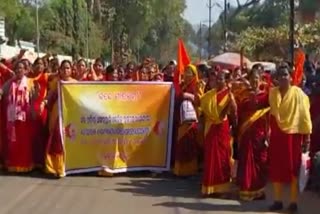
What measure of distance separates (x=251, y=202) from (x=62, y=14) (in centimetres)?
6097

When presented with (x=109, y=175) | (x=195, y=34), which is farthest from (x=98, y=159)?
(x=195, y=34)

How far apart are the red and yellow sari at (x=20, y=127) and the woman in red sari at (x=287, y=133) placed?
4339mm

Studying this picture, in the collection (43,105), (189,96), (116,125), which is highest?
(189,96)

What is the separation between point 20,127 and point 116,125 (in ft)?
A: 4.97

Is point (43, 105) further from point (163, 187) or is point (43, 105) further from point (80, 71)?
point (163, 187)

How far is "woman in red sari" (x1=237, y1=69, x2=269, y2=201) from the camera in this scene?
10180 mm

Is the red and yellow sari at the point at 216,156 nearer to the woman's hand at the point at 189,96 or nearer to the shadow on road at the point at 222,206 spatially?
the shadow on road at the point at 222,206

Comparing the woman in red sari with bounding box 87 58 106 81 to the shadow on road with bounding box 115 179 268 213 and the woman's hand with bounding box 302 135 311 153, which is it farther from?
the woman's hand with bounding box 302 135 311 153

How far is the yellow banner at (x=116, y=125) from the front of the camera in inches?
480

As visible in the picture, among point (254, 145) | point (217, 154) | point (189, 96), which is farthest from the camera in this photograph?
point (189, 96)

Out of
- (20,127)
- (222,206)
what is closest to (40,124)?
(20,127)

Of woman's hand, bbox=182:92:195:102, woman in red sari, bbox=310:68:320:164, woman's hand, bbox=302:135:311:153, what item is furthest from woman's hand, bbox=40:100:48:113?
woman's hand, bbox=302:135:311:153

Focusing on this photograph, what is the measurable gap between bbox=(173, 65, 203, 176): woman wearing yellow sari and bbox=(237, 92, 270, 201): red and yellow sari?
6.20 feet

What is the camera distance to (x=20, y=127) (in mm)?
12477
